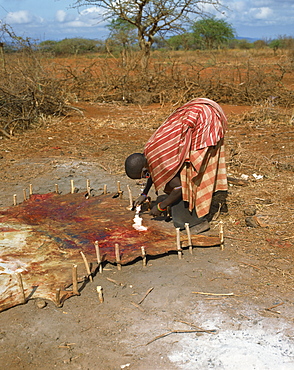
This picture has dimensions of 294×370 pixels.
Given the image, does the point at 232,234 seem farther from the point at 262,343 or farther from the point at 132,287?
the point at 262,343

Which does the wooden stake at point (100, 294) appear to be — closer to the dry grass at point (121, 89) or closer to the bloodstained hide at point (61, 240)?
the bloodstained hide at point (61, 240)

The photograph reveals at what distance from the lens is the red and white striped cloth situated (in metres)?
3.10

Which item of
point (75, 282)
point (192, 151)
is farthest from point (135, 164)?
point (75, 282)

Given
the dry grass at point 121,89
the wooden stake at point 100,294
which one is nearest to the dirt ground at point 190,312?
the wooden stake at point 100,294

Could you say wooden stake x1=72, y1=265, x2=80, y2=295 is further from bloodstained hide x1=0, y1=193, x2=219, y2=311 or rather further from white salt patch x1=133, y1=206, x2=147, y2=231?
white salt patch x1=133, y1=206, x2=147, y2=231

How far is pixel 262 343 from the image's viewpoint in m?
2.12

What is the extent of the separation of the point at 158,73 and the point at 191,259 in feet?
26.8

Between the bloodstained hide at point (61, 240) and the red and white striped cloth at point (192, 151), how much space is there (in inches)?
15.9

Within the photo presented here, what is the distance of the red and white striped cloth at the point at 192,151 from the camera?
310 centimetres

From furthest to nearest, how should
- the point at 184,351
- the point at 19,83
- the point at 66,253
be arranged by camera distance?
the point at 19,83 < the point at 66,253 < the point at 184,351

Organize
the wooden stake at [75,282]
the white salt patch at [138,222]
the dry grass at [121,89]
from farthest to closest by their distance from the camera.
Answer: the dry grass at [121,89], the white salt patch at [138,222], the wooden stake at [75,282]

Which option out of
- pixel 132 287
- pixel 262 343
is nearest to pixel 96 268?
pixel 132 287

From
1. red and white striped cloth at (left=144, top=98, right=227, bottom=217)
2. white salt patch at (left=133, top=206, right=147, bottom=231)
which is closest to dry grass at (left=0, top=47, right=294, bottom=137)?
white salt patch at (left=133, top=206, right=147, bottom=231)

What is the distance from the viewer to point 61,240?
3.18 m
